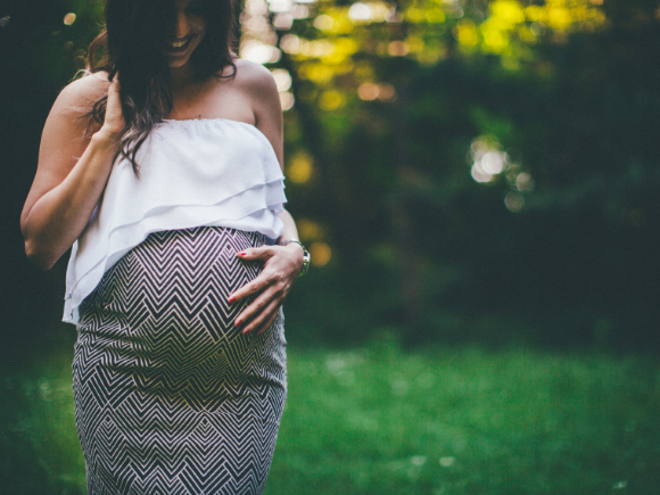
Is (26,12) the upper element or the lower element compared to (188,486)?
upper

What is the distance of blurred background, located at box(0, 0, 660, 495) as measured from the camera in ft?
18.5

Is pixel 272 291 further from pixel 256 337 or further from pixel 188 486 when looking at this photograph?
pixel 188 486

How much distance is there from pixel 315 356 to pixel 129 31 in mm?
6870

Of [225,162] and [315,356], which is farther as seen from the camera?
[315,356]

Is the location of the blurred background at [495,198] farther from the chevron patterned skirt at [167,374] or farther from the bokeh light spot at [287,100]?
the chevron patterned skirt at [167,374]

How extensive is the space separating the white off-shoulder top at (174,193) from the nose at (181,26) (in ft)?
0.75

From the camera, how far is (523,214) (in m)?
8.35

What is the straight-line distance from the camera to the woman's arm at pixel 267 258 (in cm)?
130

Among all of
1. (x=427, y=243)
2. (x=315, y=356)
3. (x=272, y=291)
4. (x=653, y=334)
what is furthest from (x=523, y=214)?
(x=272, y=291)

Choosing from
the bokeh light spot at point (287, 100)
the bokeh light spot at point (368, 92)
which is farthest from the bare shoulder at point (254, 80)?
the bokeh light spot at point (287, 100)

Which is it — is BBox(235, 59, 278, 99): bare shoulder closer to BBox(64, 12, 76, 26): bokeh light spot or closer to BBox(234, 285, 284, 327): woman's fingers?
BBox(234, 285, 284, 327): woman's fingers

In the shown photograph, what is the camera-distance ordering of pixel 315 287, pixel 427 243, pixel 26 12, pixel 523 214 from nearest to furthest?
pixel 26 12 → pixel 523 214 → pixel 427 243 → pixel 315 287

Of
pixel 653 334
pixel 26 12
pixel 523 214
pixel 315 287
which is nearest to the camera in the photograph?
pixel 26 12

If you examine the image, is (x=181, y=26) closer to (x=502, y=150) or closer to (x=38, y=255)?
(x=38, y=255)
